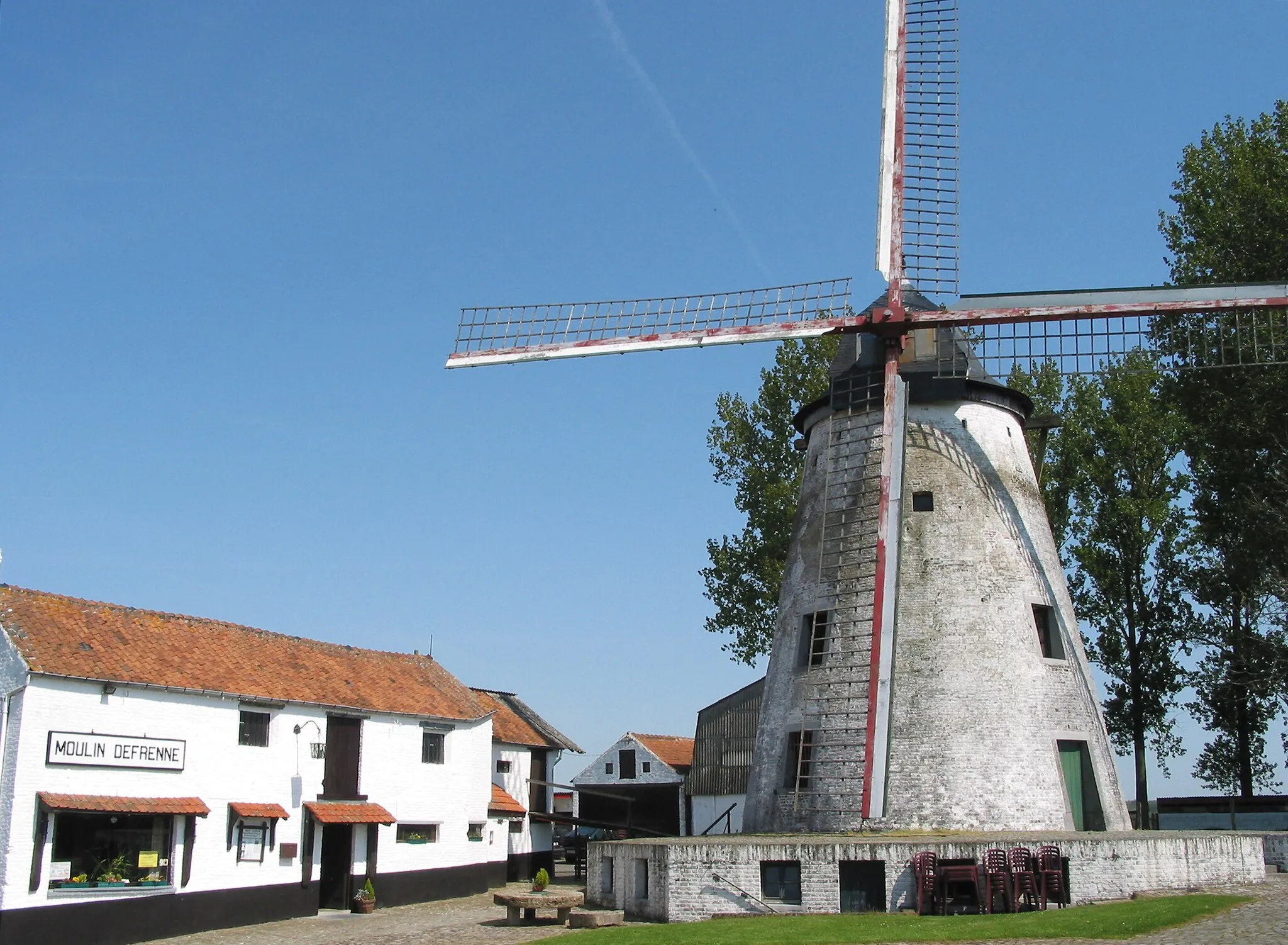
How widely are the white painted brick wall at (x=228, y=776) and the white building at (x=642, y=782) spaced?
37.6ft

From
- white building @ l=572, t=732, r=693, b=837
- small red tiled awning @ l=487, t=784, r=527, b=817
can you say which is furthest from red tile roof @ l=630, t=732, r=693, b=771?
small red tiled awning @ l=487, t=784, r=527, b=817

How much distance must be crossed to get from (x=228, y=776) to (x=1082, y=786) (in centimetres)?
1560

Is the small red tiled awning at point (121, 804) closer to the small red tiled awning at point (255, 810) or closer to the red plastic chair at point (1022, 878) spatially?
the small red tiled awning at point (255, 810)

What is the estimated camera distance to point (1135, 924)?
14.2m

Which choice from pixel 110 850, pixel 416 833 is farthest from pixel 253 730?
pixel 416 833

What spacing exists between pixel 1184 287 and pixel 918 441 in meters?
5.32

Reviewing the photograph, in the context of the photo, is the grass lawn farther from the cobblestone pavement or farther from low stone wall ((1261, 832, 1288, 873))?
low stone wall ((1261, 832, 1288, 873))

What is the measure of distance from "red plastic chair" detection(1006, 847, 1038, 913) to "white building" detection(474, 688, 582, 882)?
15.7 m

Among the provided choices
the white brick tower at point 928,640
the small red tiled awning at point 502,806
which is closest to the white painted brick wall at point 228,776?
the small red tiled awning at point 502,806

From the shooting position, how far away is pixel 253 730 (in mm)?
22938

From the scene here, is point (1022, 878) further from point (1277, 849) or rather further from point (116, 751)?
point (116, 751)

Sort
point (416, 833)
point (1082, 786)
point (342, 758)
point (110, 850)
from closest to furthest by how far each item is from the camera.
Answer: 1. point (110, 850)
2. point (1082, 786)
3. point (342, 758)
4. point (416, 833)

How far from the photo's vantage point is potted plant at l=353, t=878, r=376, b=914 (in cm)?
2402

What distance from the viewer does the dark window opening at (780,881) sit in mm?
17734
